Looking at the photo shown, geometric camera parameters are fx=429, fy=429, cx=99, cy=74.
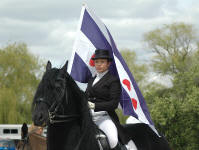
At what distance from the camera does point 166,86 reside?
45.8 metres

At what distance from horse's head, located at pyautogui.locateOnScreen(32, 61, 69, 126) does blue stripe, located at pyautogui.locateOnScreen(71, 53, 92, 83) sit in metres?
2.30

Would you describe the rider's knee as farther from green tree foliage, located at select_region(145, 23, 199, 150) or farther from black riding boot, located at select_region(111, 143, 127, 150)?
green tree foliage, located at select_region(145, 23, 199, 150)

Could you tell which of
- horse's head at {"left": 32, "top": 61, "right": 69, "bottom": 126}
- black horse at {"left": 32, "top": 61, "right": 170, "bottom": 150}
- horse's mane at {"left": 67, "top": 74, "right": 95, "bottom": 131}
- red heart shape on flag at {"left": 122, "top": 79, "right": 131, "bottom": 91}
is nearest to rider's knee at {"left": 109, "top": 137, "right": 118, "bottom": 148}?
black horse at {"left": 32, "top": 61, "right": 170, "bottom": 150}

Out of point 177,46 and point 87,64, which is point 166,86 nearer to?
point 177,46

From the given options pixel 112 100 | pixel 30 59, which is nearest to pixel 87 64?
pixel 112 100

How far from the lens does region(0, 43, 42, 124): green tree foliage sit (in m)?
41.7

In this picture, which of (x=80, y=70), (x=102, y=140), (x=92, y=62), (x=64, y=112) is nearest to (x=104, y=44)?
(x=92, y=62)

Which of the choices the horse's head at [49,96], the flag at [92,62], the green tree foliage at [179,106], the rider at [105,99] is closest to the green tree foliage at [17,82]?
the green tree foliage at [179,106]

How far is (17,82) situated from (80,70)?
35.6 m

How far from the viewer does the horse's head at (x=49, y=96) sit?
6.28 metres

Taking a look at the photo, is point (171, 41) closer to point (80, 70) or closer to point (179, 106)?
point (179, 106)

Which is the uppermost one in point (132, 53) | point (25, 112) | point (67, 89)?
point (132, 53)

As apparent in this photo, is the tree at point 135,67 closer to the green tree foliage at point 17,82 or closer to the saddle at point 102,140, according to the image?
the green tree foliage at point 17,82

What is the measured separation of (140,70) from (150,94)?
1418 cm
